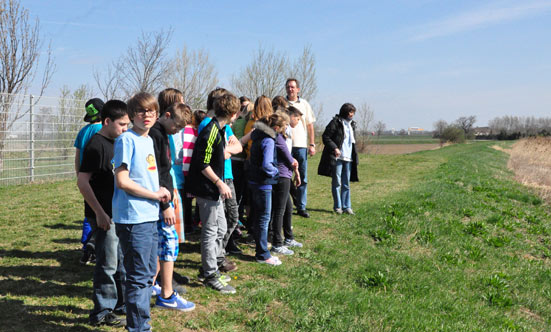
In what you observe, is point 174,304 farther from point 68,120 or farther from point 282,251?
point 68,120

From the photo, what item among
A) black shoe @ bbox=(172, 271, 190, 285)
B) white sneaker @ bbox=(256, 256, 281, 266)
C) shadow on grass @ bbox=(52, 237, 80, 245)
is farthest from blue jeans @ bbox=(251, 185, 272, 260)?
shadow on grass @ bbox=(52, 237, 80, 245)

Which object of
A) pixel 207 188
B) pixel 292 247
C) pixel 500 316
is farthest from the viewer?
pixel 292 247

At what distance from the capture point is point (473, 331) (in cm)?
402

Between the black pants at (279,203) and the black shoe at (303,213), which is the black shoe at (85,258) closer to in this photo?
the black pants at (279,203)

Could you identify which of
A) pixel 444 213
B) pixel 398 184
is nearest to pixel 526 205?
pixel 398 184

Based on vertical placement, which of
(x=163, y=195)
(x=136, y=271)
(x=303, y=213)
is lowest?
(x=303, y=213)

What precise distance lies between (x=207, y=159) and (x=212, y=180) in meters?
0.20

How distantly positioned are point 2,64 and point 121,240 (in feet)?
44.9

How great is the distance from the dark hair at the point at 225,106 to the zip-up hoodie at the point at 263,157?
0.84 meters

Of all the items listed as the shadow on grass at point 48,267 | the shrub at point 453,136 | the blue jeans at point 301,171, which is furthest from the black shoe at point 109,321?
the shrub at point 453,136

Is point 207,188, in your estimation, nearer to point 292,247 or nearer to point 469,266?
point 292,247

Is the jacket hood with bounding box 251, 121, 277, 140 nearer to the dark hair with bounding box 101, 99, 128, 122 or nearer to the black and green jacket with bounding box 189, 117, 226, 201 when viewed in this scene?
the black and green jacket with bounding box 189, 117, 226, 201

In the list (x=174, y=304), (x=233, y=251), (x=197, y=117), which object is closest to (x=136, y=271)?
(x=174, y=304)

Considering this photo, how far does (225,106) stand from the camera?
3.85 meters
